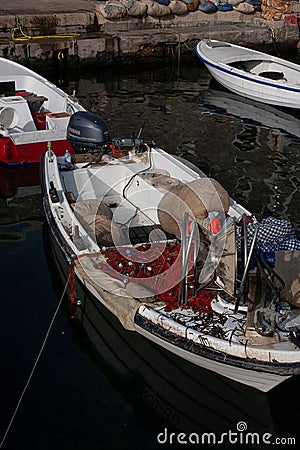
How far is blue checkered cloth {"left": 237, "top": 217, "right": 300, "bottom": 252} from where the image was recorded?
26.0 feet

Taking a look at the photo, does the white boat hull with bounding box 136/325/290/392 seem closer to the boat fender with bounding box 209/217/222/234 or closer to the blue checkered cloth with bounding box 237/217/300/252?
the boat fender with bounding box 209/217/222/234

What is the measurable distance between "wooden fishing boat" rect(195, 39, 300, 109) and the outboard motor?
776cm

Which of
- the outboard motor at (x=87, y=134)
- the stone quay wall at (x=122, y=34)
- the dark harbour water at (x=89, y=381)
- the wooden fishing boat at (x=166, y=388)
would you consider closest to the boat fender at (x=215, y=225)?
the dark harbour water at (x=89, y=381)

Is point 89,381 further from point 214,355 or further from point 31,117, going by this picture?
point 31,117

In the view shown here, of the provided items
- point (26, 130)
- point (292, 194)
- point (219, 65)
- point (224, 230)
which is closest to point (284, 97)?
point (219, 65)

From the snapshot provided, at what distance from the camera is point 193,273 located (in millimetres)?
7305

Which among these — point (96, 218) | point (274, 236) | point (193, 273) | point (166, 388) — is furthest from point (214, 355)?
point (96, 218)

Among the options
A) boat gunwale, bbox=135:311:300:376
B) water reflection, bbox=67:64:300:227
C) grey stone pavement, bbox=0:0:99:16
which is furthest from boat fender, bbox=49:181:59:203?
grey stone pavement, bbox=0:0:99:16

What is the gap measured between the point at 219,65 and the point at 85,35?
547 centimetres

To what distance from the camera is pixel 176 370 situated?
23.8 feet

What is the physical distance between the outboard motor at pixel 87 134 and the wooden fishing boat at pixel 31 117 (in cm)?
113

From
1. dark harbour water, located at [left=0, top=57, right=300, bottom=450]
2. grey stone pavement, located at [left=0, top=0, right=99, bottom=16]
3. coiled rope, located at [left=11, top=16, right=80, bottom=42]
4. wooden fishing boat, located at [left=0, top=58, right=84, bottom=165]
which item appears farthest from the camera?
grey stone pavement, located at [left=0, top=0, right=99, bottom=16]

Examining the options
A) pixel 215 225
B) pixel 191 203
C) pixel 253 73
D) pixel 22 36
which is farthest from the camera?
pixel 22 36

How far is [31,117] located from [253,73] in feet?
30.2
